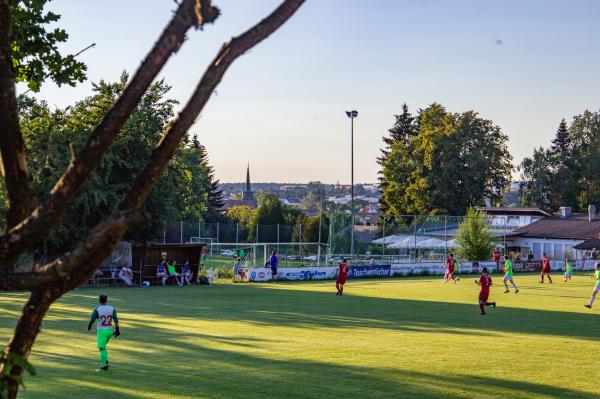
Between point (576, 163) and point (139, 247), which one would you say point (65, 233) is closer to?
point (139, 247)

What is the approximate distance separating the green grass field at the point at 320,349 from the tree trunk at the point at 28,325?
8.52 metres

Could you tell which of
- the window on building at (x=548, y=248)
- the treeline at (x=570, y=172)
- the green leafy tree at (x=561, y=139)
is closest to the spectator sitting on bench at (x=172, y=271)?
the window on building at (x=548, y=248)

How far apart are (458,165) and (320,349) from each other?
A: 73.0m

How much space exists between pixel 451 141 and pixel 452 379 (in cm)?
7614

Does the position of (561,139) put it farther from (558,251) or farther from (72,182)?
(72,182)

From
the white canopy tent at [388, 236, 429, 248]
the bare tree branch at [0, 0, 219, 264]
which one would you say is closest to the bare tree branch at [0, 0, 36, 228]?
the bare tree branch at [0, 0, 219, 264]

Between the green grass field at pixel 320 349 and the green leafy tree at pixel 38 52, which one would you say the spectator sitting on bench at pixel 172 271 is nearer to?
the green grass field at pixel 320 349

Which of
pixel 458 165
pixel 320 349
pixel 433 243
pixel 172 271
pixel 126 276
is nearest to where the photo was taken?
pixel 320 349

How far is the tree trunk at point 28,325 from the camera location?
543 cm

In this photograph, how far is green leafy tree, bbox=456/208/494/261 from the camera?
214ft

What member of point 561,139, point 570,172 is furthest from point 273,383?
point 561,139

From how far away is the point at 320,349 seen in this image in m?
19.5

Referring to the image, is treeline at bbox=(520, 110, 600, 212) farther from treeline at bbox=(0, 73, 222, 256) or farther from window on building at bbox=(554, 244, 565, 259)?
treeline at bbox=(0, 73, 222, 256)

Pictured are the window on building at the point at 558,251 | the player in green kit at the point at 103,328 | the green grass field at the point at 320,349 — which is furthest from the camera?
the window on building at the point at 558,251
